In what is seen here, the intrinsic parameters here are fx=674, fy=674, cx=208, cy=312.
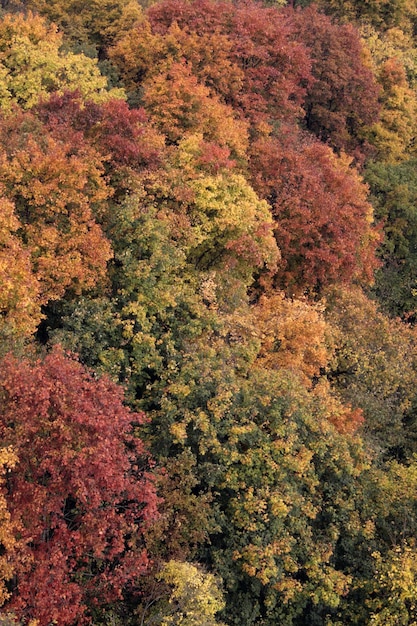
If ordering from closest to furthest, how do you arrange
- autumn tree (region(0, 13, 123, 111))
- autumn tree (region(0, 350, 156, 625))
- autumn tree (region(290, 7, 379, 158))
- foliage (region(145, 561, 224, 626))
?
autumn tree (region(0, 350, 156, 625)) → foliage (region(145, 561, 224, 626)) → autumn tree (region(0, 13, 123, 111)) → autumn tree (region(290, 7, 379, 158))

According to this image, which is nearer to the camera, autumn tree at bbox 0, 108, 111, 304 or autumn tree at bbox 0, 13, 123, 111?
autumn tree at bbox 0, 108, 111, 304

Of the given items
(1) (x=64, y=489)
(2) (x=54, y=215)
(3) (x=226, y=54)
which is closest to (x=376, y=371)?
(2) (x=54, y=215)

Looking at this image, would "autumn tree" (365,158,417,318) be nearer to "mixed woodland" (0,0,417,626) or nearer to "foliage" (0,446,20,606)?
"mixed woodland" (0,0,417,626)

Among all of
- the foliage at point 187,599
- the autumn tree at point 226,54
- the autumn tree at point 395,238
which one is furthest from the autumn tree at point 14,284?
the autumn tree at point 395,238

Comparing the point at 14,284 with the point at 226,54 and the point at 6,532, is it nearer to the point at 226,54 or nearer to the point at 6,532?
the point at 6,532

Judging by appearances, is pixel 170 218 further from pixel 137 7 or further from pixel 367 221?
pixel 137 7

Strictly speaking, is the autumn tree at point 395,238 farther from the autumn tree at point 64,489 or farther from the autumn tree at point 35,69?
the autumn tree at point 64,489

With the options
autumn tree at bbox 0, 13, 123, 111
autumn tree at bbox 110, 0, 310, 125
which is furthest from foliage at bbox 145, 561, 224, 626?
autumn tree at bbox 110, 0, 310, 125
